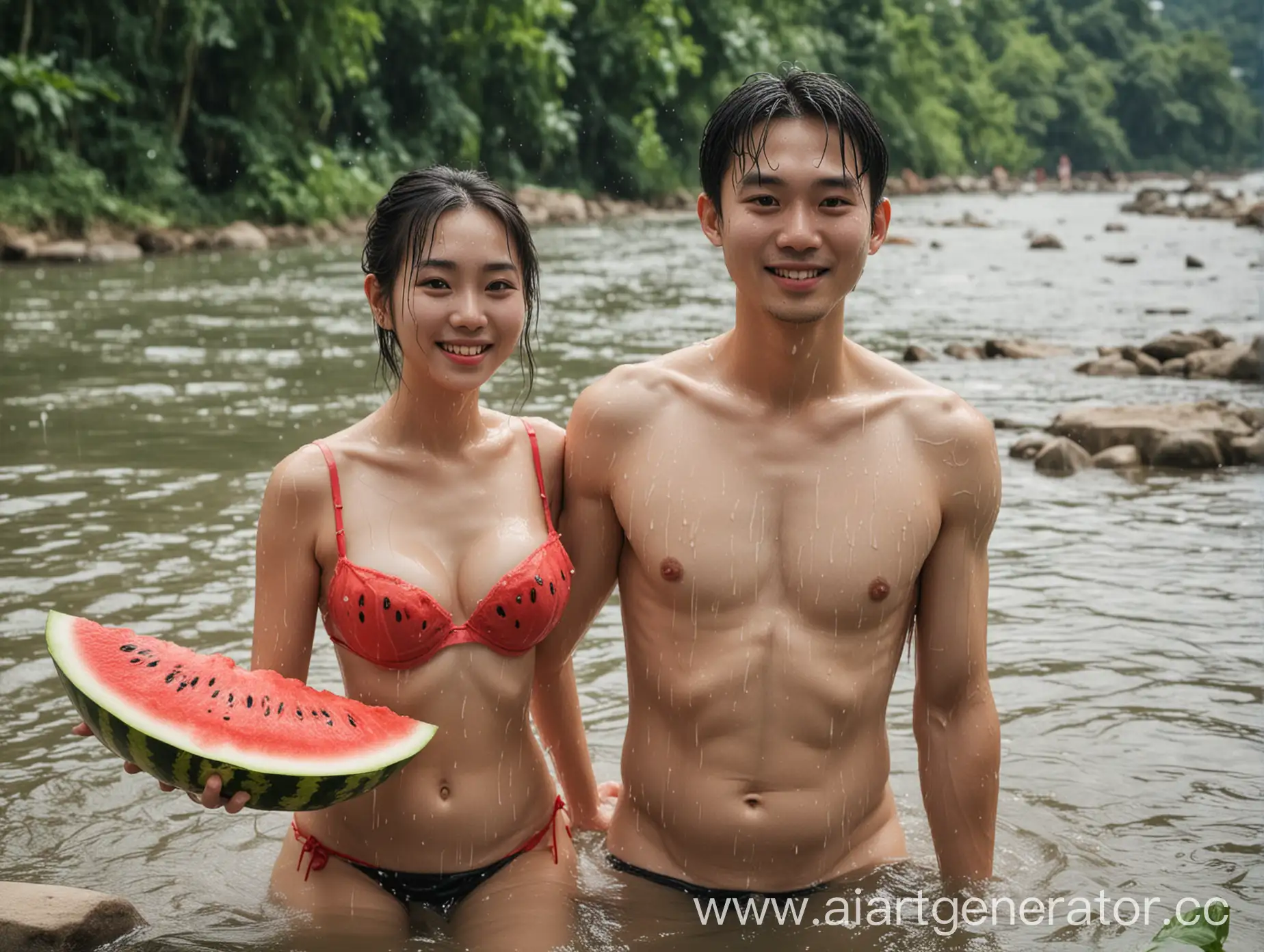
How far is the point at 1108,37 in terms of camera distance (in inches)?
4547

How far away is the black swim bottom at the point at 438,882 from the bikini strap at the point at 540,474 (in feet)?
2.71

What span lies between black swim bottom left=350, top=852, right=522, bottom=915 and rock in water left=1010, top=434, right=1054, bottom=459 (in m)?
7.12

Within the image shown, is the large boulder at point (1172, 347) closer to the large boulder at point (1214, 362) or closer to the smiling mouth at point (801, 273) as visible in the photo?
the large boulder at point (1214, 362)

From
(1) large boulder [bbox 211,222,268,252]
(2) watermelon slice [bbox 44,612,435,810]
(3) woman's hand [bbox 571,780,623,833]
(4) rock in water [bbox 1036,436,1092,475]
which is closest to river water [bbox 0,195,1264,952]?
(3) woman's hand [bbox 571,780,623,833]

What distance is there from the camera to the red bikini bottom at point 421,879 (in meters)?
3.70

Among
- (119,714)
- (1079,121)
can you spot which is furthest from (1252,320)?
(1079,121)

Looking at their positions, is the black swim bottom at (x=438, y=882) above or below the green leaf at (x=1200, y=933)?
below

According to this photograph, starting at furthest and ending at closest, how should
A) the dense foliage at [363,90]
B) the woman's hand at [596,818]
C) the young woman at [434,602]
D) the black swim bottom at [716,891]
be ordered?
the dense foliage at [363,90] → the woman's hand at [596,818] → the black swim bottom at [716,891] → the young woman at [434,602]

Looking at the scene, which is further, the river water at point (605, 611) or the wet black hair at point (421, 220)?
the river water at point (605, 611)

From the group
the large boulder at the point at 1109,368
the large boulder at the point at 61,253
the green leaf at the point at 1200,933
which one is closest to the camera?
the green leaf at the point at 1200,933

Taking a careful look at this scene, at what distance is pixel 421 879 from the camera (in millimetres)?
3701

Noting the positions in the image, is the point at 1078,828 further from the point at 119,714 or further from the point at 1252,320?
the point at 1252,320

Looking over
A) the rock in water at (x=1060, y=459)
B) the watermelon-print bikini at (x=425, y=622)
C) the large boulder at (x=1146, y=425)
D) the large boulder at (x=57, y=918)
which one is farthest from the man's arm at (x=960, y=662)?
the large boulder at (x=1146, y=425)

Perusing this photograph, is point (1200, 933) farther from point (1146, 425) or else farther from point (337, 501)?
point (1146, 425)
